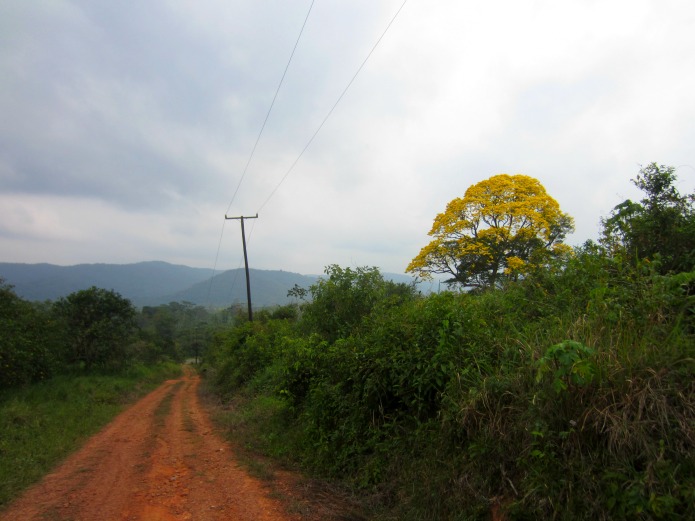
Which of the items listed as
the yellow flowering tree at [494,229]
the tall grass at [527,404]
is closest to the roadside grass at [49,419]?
the tall grass at [527,404]

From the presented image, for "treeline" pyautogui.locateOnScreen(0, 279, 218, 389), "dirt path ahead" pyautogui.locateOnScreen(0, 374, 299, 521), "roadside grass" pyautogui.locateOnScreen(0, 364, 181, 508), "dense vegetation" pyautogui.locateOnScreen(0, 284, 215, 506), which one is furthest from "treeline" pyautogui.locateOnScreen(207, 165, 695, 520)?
"treeline" pyautogui.locateOnScreen(0, 279, 218, 389)

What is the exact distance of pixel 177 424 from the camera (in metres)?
10.7

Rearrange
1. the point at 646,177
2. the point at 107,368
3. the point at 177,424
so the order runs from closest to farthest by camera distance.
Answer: the point at 646,177
the point at 177,424
the point at 107,368

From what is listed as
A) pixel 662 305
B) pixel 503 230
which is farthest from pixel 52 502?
pixel 503 230

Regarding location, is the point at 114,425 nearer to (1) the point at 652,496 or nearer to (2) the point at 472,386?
(2) the point at 472,386

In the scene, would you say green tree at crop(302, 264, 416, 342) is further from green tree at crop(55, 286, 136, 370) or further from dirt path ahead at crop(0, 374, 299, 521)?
green tree at crop(55, 286, 136, 370)

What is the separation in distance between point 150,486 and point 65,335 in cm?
1726

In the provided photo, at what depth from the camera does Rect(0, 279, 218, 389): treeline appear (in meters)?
13.6

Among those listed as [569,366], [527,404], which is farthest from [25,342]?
[569,366]

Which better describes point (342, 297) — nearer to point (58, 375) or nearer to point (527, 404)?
point (527, 404)

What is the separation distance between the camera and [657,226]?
5527mm

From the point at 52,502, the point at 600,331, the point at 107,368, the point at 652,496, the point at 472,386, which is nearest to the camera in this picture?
the point at 652,496

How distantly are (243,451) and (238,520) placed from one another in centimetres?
321

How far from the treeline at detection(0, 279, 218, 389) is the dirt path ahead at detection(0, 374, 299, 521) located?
704 centimetres
